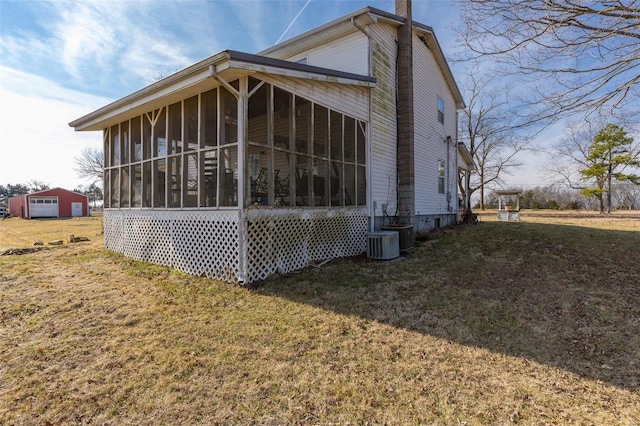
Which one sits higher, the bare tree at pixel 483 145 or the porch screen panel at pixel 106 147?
the bare tree at pixel 483 145

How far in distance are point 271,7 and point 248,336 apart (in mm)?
12587

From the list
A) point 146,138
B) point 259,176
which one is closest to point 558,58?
point 259,176

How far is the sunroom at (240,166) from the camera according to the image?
19.6 feet

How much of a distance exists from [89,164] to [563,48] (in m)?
36.5

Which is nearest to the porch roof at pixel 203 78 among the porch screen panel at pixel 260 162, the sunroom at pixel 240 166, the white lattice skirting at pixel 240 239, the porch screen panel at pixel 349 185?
the sunroom at pixel 240 166

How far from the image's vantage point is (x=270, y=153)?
6.33m

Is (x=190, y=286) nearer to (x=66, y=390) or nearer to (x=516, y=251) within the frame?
(x=66, y=390)

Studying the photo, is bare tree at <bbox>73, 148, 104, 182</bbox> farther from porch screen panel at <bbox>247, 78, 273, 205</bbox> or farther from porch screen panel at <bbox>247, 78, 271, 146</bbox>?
porch screen panel at <bbox>247, 78, 273, 205</bbox>

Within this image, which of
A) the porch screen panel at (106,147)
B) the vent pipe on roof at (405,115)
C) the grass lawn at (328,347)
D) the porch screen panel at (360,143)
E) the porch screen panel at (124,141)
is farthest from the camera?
the vent pipe on roof at (405,115)

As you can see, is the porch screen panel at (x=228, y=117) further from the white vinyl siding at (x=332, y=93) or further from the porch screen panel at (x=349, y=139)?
the porch screen panel at (x=349, y=139)

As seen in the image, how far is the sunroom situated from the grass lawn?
737mm

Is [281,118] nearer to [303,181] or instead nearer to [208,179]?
[303,181]

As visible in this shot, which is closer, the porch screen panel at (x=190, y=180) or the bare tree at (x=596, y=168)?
the porch screen panel at (x=190, y=180)

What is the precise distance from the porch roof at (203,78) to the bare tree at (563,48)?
121 inches
